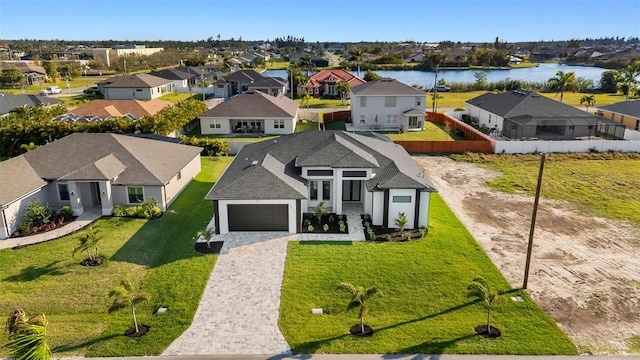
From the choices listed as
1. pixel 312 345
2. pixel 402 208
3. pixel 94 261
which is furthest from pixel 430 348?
pixel 94 261

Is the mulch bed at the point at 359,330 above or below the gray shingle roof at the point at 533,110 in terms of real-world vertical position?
below

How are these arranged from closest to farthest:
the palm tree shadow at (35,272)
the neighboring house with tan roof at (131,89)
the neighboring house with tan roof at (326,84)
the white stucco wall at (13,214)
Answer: the palm tree shadow at (35,272), the white stucco wall at (13,214), the neighboring house with tan roof at (131,89), the neighboring house with tan roof at (326,84)

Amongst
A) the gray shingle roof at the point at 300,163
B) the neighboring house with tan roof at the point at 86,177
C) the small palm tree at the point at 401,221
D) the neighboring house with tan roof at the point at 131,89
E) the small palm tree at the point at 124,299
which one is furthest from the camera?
the neighboring house with tan roof at the point at 131,89

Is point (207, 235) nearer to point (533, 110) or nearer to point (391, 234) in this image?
point (391, 234)

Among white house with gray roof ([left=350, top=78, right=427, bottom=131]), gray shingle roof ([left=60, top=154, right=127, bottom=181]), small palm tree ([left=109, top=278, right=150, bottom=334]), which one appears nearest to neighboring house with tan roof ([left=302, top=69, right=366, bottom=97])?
white house with gray roof ([left=350, top=78, right=427, bottom=131])

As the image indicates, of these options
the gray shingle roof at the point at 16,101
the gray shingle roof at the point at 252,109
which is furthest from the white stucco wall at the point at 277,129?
the gray shingle roof at the point at 16,101

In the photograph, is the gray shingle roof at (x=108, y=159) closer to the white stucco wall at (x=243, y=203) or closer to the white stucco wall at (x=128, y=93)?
the white stucco wall at (x=243, y=203)
